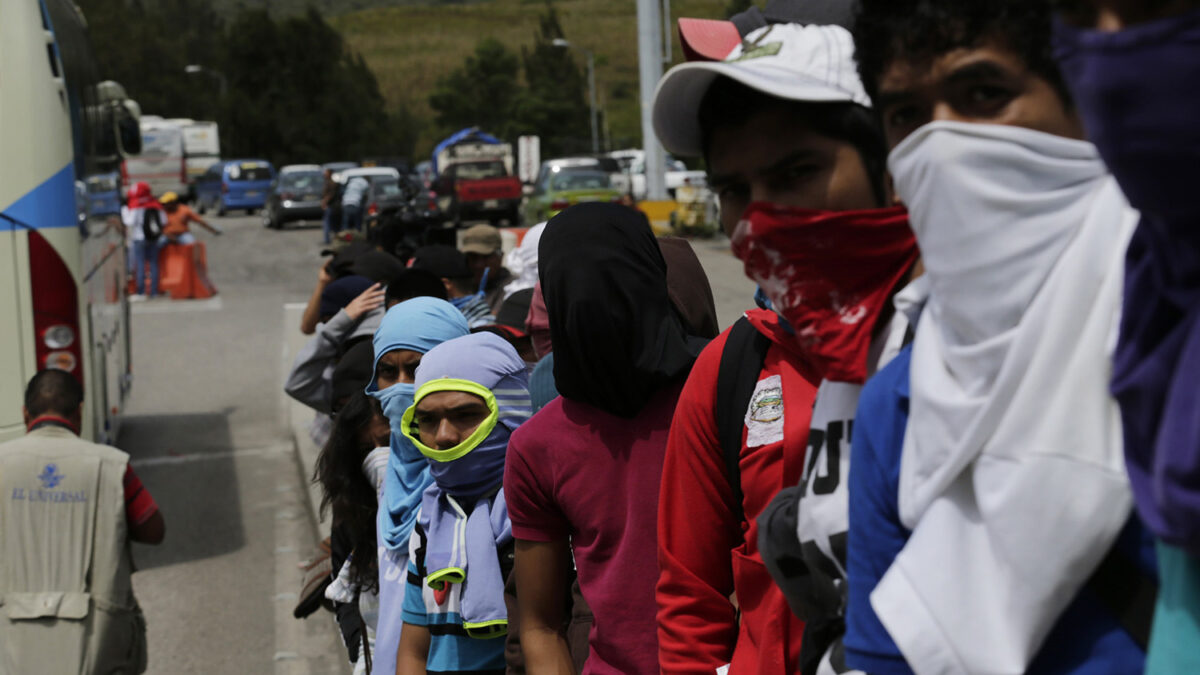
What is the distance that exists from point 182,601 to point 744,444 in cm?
593

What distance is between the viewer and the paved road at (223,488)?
657 cm

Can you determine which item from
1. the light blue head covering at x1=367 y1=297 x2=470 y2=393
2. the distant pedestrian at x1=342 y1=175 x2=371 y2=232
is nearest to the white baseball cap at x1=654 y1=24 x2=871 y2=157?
the light blue head covering at x1=367 y1=297 x2=470 y2=393

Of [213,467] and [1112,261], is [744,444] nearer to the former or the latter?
[1112,261]

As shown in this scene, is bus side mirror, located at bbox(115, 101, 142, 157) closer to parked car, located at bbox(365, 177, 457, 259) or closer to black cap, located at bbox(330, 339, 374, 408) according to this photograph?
parked car, located at bbox(365, 177, 457, 259)

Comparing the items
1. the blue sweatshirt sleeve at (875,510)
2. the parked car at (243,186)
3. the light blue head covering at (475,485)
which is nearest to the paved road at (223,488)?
the light blue head covering at (475,485)

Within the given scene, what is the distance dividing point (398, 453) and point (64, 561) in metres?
2.19

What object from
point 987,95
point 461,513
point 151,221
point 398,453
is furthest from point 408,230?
point 151,221

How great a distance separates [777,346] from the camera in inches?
78.5

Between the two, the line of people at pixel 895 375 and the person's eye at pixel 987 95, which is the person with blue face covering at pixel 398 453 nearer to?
the line of people at pixel 895 375

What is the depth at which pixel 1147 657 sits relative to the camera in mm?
1103

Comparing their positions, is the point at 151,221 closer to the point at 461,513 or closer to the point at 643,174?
the point at 461,513

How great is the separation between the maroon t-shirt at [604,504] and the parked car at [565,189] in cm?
2659

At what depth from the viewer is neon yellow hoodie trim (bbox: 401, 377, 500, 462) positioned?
3.33 meters

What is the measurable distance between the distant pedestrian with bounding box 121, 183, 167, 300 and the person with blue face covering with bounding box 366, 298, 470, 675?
17.6 metres
